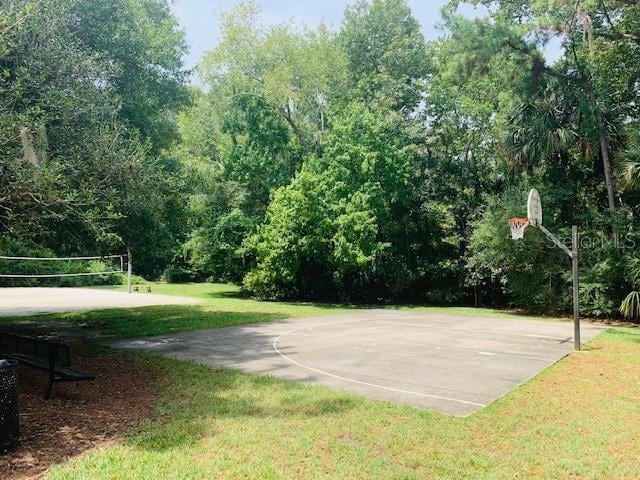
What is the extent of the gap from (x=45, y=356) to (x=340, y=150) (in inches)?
705

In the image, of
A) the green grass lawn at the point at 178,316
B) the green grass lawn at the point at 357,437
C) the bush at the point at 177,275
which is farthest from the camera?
the bush at the point at 177,275

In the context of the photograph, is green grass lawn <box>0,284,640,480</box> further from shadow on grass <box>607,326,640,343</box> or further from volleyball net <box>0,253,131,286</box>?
volleyball net <box>0,253,131,286</box>

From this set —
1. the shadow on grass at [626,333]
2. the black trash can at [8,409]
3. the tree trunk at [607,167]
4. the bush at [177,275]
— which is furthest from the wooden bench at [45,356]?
the bush at [177,275]

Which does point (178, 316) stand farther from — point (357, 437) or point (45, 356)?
point (357, 437)

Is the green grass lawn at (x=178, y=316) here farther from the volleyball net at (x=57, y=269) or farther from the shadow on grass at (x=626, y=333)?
the volleyball net at (x=57, y=269)

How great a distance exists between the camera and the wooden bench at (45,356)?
20.4ft

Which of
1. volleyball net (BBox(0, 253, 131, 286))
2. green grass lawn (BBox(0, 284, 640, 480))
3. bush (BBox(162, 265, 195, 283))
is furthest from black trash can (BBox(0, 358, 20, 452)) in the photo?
bush (BBox(162, 265, 195, 283))

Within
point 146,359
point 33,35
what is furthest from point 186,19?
point 146,359

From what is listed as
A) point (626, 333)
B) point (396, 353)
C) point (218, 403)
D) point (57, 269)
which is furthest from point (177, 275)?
point (218, 403)

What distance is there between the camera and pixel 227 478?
411cm

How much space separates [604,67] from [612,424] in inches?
641

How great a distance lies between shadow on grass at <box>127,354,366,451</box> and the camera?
16.7ft

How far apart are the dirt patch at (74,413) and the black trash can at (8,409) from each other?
0.12 m

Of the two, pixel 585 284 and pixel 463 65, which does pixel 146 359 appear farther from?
pixel 585 284
